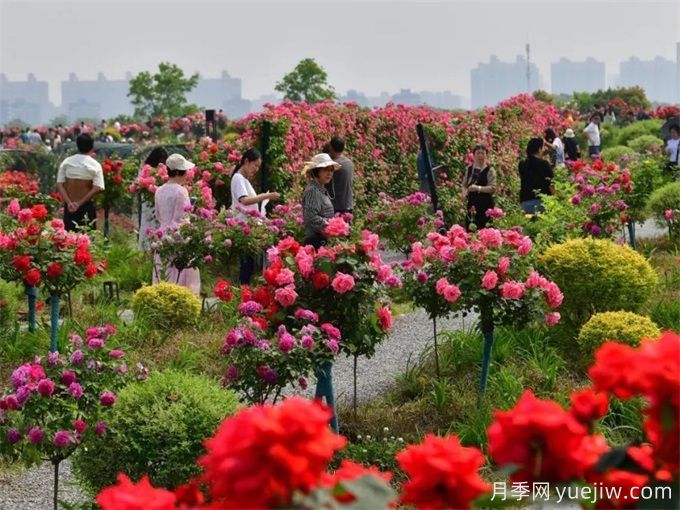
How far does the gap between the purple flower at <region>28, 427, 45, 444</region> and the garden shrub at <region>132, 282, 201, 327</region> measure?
13.3 feet

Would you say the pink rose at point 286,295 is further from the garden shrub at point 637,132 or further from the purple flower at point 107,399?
the garden shrub at point 637,132

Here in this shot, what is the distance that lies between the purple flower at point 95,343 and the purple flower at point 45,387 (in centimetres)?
33

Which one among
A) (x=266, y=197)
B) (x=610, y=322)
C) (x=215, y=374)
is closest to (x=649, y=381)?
(x=610, y=322)

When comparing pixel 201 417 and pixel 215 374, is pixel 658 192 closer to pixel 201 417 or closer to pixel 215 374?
pixel 215 374

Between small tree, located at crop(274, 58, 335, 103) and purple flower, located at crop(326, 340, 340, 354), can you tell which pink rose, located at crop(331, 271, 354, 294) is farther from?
small tree, located at crop(274, 58, 335, 103)

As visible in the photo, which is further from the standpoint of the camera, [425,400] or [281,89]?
[281,89]

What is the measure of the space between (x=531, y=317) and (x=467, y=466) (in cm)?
474

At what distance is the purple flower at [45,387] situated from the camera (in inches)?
187

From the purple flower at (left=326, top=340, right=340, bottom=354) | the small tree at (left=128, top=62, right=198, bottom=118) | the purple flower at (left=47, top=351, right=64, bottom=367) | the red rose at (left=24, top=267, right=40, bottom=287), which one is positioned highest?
the small tree at (left=128, top=62, right=198, bottom=118)

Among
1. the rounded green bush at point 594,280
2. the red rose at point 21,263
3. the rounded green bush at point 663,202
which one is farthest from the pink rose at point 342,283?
the rounded green bush at point 663,202

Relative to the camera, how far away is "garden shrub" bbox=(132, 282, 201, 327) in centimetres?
881

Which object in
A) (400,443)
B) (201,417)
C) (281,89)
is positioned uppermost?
(281,89)

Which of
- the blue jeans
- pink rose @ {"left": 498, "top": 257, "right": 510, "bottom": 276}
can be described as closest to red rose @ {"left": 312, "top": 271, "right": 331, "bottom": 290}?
pink rose @ {"left": 498, "top": 257, "right": 510, "bottom": 276}

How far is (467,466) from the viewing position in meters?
1.72
